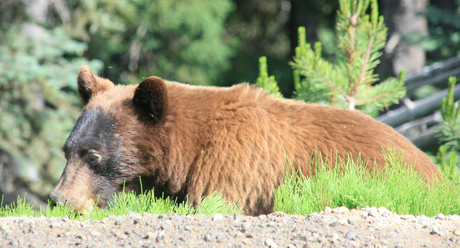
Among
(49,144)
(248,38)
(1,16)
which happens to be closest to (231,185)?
(49,144)

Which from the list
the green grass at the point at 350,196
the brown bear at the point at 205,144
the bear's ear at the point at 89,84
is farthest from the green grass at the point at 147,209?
the bear's ear at the point at 89,84

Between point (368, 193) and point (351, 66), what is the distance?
7.36ft

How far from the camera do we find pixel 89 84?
376 centimetres

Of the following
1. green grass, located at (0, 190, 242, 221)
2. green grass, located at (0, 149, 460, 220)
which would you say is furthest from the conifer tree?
green grass, located at (0, 190, 242, 221)

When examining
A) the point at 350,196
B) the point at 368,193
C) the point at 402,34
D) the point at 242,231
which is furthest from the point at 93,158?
the point at 402,34

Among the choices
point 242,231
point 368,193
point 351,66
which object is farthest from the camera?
point 351,66

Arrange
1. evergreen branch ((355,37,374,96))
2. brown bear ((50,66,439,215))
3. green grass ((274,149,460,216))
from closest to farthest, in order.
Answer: green grass ((274,149,460,216))
brown bear ((50,66,439,215))
evergreen branch ((355,37,374,96))

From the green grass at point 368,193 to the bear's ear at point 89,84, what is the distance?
1987 millimetres

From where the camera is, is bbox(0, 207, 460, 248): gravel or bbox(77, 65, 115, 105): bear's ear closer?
bbox(0, 207, 460, 248): gravel

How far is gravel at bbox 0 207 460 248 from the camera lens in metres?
2.16

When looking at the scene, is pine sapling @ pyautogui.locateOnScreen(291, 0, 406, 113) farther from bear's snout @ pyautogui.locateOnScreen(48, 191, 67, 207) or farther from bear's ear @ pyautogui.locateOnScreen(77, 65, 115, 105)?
bear's snout @ pyautogui.locateOnScreen(48, 191, 67, 207)

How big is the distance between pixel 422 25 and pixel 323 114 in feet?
27.6

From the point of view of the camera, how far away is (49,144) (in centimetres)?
812

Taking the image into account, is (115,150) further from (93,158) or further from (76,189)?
(76,189)
